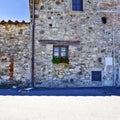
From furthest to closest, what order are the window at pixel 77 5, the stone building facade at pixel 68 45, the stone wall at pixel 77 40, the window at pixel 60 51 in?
the window at pixel 77 5 < the window at pixel 60 51 < the stone wall at pixel 77 40 < the stone building facade at pixel 68 45

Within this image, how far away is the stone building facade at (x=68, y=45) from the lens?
1436 centimetres

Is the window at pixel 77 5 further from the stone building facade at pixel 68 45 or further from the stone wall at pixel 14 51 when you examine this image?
the stone wall at pixel 14 51

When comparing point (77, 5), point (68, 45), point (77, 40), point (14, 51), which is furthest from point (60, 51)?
point (77, 5)

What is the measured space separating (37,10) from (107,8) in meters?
4.05

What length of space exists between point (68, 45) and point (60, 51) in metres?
0.56

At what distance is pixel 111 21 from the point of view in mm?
15250

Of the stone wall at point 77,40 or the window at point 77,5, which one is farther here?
the window at point 77,5

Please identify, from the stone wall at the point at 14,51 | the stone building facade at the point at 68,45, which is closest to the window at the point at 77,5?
the stone building facade at the point at 68,45

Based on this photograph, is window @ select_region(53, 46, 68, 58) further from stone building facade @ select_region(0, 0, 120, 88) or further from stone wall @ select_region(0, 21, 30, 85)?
stone wall @ select_region(0, 21, 30, 85)

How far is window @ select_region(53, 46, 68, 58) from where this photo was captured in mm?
14664

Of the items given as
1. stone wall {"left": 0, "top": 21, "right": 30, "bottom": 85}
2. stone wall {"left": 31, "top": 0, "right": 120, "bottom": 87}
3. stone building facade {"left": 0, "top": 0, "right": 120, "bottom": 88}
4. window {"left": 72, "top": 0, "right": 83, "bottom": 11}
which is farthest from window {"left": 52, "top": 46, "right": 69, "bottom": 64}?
window {"left": 72, "top": 0, "right": 83, "bottom": 11}

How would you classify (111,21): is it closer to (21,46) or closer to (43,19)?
(43,19)

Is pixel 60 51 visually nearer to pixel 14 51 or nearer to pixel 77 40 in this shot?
pixel 77 40
